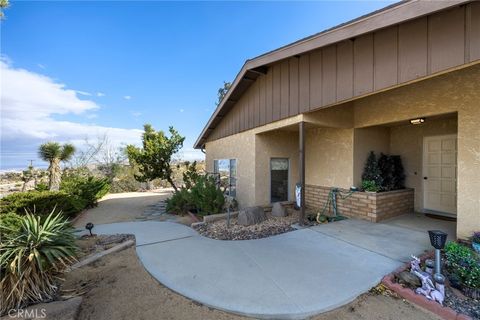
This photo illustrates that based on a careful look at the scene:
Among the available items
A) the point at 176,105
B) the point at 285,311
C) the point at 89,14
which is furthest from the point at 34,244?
the point at 176,105

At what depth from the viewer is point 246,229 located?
5426 millimetres

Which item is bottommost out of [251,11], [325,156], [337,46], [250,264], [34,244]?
[250,264]

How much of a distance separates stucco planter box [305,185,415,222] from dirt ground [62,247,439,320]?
11.1 ft

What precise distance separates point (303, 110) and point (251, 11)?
14.1 ft

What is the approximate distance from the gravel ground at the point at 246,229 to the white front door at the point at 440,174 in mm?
3963

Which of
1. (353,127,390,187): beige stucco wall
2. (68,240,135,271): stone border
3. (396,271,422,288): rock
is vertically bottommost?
(68,240,135,271): stone border

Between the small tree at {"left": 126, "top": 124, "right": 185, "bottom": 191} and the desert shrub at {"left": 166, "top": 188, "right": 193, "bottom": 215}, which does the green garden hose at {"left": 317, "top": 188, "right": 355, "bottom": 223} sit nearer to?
the desert shrub at {"left": 166, "top": 188, "right": 193, "bottom": 215}

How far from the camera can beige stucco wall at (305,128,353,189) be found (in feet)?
20.4

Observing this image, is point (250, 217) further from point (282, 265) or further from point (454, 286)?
point (454, 286)

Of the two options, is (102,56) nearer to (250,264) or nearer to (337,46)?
(337,46)

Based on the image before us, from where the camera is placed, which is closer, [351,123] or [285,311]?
[285,311]

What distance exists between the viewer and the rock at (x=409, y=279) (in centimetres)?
272

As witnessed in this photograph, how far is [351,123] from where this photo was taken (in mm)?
6230

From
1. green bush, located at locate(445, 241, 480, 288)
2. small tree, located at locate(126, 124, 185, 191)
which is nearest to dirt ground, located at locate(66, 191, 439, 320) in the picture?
green bush, located at locate(445, 241, 480, 288)
